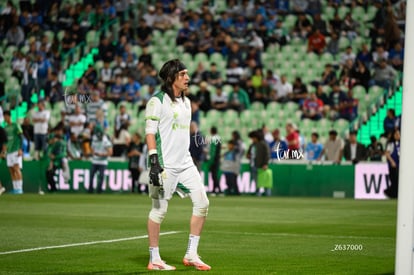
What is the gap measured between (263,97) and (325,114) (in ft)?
8.93

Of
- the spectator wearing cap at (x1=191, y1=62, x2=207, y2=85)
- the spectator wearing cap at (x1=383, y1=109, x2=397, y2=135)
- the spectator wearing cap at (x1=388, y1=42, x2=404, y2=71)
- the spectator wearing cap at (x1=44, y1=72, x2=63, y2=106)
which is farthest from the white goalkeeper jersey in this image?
the spectator wearing cap at (x1=191, y1=62, x2=207, y2=85)

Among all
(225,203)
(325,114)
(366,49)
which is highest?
(366,49)

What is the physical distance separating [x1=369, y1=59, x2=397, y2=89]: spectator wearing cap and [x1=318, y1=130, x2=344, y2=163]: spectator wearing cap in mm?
4410

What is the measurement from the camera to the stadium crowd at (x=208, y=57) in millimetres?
34156

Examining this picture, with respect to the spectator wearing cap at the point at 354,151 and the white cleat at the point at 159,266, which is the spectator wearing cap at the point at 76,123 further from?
the white cleat at the point at 159,266

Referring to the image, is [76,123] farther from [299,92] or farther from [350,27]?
[350,27]

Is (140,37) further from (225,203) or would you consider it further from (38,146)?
(225,203)

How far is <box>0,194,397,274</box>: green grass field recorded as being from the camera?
12078 mm

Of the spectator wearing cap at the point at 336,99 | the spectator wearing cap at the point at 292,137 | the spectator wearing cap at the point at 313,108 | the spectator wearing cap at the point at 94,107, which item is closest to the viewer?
the spectator wearing cap at the point at 292,137

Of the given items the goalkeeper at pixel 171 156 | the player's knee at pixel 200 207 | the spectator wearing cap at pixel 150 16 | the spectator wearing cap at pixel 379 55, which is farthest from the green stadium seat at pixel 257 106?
the player's knee at pixel 200 207

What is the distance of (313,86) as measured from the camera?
120 ft

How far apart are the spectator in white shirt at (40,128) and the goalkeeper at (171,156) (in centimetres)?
2201

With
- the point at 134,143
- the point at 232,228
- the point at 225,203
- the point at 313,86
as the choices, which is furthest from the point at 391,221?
the point at 313,86

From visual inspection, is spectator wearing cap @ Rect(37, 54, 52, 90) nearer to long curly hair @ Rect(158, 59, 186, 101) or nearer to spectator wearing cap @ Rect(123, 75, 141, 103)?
spectator wearing cap @ Rect(123, 75, 141, 103)
